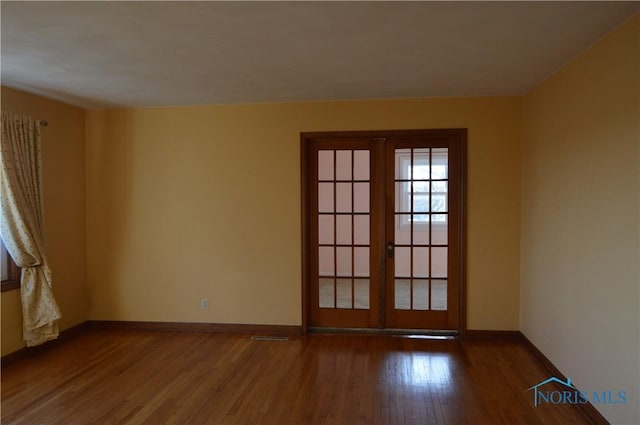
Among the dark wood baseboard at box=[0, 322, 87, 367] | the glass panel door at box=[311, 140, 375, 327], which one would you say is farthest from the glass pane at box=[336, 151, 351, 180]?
the dark wood baseboard at box=[0, 322, 87, 367]

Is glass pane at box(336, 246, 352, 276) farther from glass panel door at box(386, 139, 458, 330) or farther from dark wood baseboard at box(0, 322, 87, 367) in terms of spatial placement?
dark wood baseboard at box(0, 322, 87, 367)

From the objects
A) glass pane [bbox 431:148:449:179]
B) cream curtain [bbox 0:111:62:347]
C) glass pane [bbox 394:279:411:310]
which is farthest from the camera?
glass pane [bbox 394:279:411:310]

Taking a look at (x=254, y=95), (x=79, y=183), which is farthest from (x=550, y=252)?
(x=79, y=183)

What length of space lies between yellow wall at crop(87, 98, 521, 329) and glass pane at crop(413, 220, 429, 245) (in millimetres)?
470

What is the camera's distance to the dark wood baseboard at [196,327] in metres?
4.44

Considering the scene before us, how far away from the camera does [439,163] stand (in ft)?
14.1

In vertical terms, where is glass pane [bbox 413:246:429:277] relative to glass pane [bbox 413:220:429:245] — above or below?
below

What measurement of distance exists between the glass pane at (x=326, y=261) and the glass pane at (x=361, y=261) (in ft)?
0.86

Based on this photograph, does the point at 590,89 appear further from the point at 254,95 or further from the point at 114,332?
the point at 114,332

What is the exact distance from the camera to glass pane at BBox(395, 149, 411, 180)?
14.2ft

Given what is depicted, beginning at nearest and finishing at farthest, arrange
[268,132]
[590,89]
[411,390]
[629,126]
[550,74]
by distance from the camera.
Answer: [629,126] < [590,89] < [411,390] < [550,74] < [268,132]

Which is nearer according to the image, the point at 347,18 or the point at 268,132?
the point at 347,18

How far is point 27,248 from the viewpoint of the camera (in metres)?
3.69

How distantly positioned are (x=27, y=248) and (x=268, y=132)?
8.55ft
